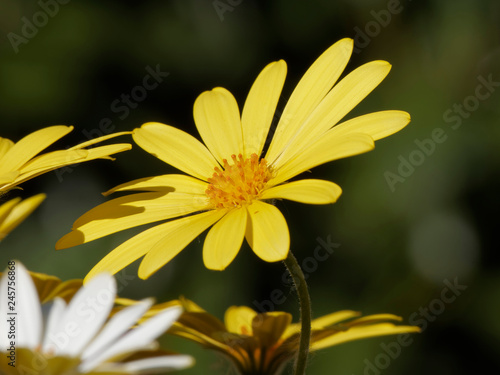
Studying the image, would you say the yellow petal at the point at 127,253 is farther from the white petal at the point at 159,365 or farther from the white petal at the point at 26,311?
the white petal at the point at 159,365

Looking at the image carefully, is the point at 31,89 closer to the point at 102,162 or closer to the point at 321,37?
the point at 102,162

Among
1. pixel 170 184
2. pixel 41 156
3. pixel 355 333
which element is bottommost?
pixel 355 333

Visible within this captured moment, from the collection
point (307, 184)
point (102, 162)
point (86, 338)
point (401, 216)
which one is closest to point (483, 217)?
point (401, 216)

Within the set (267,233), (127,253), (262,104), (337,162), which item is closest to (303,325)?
(267,233)

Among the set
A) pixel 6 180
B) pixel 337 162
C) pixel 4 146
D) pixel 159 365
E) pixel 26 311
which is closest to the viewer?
pixel 159 365

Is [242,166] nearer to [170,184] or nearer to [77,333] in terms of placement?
[170,184]

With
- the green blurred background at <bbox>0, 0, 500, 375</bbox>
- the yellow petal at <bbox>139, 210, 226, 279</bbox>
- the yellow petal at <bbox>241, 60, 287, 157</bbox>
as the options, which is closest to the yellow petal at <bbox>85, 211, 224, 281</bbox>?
the yellow petal at <bbox>139, 210, 226, 279</bbox>
